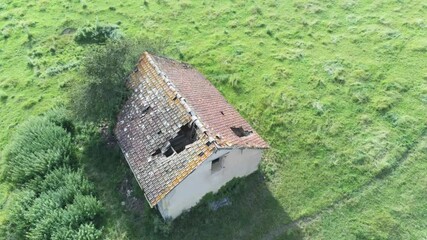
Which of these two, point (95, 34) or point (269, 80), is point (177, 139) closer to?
point (269, 80)

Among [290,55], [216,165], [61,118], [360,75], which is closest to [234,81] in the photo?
[290,55]

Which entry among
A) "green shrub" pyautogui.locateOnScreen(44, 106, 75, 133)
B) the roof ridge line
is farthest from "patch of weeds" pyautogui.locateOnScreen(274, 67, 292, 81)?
"green shrub" pyautogui.locateOnScreen(44, 106, 75, 133)

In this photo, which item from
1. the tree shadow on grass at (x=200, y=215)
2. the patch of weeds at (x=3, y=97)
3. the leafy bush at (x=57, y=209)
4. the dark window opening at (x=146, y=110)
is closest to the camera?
the leafy bush at (x=57, y=209)

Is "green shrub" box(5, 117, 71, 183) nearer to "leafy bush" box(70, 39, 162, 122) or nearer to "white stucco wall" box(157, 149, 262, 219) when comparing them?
"leafy bush" box(70, 39, 162, 122)

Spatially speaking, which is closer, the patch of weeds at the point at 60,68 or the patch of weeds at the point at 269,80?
the patch of weeds at the point at 269,80

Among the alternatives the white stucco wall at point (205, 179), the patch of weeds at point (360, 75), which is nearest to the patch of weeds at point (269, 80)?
the patch of weeds at point (360, 75)

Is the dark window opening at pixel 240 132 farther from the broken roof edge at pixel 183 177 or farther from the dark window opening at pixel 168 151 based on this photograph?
the dark window opening at pixel 168 151
